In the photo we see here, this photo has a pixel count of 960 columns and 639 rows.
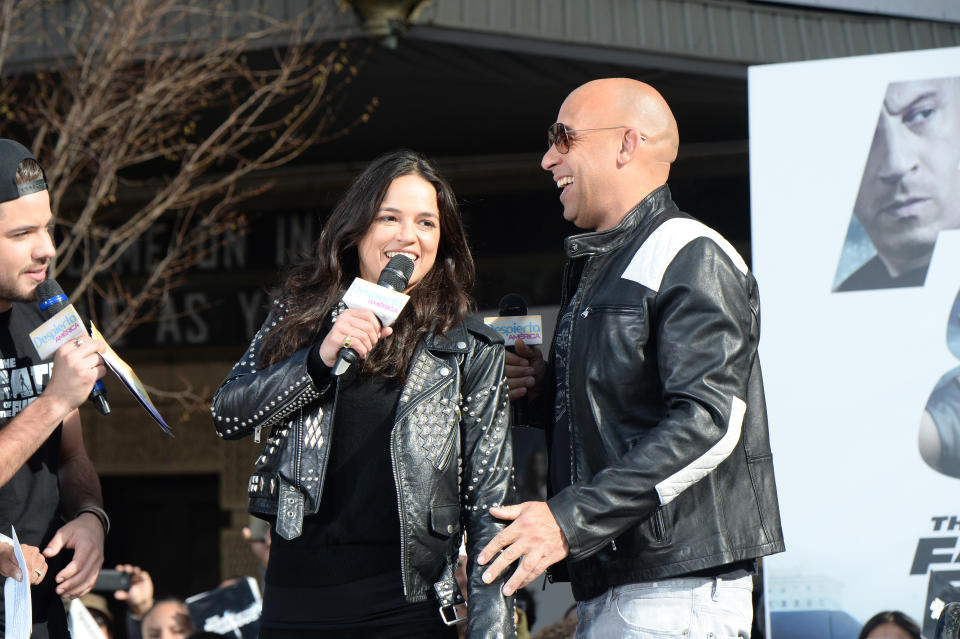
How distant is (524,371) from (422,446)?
0.43 meters

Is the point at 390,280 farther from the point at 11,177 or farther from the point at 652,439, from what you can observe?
the point at 11,177

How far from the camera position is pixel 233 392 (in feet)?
8.57

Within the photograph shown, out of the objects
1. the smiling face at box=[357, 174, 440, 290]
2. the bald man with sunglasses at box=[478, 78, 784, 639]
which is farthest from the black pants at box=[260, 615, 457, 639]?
the smiling face at box=[357, 174, 440, 290]

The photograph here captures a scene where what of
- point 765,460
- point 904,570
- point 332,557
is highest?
point 765,460

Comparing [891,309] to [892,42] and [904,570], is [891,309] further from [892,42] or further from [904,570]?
[892,42]

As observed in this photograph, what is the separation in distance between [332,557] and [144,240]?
7007 mm

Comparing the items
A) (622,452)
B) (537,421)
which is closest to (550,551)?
(622,452)

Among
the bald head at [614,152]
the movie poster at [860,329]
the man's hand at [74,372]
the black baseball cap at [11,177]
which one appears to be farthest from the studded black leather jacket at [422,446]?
the movie poster at [860,329]

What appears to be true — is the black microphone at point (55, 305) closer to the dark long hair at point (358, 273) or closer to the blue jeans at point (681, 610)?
the dark long hair at point (358, 273)

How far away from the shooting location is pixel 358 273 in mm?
2877

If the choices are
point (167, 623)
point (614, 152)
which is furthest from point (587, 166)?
point (167, 623)

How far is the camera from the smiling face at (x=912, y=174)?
370 cm

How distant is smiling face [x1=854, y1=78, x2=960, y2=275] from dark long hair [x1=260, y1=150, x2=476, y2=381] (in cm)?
163

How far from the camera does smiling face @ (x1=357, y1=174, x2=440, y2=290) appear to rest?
273 cm
